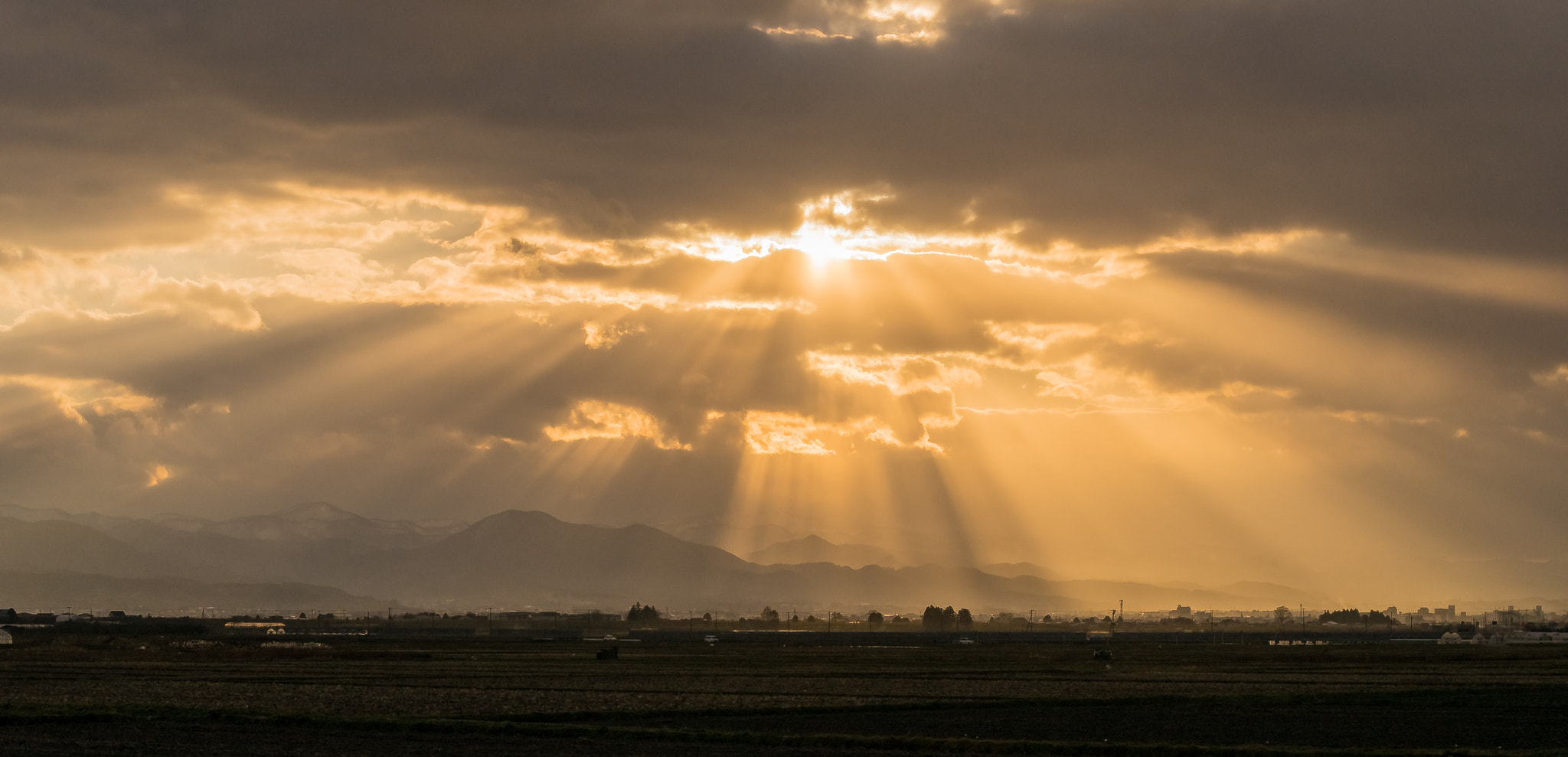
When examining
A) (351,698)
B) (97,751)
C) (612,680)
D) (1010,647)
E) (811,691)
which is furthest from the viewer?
(1010,647)

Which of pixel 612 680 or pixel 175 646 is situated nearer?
pixel 612 680

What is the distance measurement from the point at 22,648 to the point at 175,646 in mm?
11557

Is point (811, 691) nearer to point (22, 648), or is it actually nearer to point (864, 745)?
point (864, 745)

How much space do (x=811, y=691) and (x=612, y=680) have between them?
13933mm

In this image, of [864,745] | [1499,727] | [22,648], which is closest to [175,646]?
[22,648]

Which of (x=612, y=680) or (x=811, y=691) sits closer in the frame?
(x=811, y=691)

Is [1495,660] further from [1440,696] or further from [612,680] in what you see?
Answer: [612,680]

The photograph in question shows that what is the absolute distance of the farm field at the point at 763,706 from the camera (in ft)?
141

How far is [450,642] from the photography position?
→ 151125mm

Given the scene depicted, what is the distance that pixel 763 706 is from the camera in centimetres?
5653

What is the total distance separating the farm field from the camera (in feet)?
141

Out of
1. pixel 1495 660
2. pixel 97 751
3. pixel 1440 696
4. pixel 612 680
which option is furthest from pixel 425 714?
pixel 1495 660

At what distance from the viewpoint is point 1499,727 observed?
48094 millimetres

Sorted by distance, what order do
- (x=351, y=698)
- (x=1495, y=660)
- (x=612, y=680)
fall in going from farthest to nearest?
(x=1495, y=660)
(x=612, y=680)
(x=351, y=698)
